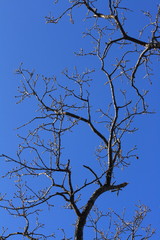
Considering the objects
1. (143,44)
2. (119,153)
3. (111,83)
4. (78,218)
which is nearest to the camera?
(78,218)

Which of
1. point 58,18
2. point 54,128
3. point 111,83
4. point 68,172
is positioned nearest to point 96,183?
point 68,172

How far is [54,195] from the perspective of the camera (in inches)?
236

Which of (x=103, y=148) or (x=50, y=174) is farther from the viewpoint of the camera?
(x=103, y=148)

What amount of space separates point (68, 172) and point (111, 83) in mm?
1981

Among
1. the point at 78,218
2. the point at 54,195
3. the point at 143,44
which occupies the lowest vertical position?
the point at 78,218

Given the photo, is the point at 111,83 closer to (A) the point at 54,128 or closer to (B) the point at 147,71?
(B) the point at 147,71

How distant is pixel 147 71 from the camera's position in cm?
710

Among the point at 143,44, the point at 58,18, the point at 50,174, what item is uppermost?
the point at 58,18

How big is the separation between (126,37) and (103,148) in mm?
2498

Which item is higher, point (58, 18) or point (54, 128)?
point (58, 18)

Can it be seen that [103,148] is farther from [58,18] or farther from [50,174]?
[58,18]

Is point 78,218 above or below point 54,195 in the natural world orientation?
below

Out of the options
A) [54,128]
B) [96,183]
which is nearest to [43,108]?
[54,128]

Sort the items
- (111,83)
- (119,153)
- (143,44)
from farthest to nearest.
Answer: (119,153) → (111,83) → (143,44)
